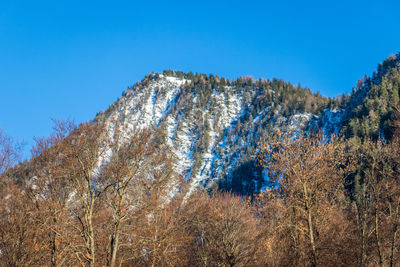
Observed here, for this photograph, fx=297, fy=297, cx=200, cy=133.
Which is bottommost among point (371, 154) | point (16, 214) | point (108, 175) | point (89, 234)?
point (89, 234)

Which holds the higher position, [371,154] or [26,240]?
[371,154]

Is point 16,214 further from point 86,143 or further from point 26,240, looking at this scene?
point 86,143

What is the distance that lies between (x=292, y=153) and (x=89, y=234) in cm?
1257

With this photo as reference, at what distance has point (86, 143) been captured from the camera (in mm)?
18250

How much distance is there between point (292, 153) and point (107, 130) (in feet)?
37.7

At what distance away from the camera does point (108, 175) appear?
19.2 meters

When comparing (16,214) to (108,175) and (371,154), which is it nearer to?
(108,175)

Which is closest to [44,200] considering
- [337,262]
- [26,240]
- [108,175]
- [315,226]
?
[26,240]

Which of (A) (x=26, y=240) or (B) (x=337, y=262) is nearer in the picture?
(B) (x=337, y=262)

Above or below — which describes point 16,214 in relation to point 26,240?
above

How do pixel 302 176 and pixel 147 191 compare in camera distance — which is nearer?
pixel 302 176

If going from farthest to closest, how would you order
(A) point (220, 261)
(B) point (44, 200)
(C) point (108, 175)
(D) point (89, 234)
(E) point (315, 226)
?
(A) point (220, 261)
(B) point (44, 200)
(C) point (108, 175)
(E) point (315, 226)
(D) point (89, 234)

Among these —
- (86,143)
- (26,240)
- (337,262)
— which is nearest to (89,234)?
(86,143)

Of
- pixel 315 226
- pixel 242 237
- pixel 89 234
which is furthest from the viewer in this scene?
pixel 242 237
